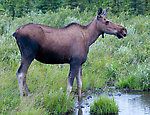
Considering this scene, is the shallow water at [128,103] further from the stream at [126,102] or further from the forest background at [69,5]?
the forest background at [69,5]

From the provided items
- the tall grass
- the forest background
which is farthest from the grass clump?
the forest background

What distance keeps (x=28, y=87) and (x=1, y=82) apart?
1064mm

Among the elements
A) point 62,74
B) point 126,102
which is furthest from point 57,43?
point 126,102

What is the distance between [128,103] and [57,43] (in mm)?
2626

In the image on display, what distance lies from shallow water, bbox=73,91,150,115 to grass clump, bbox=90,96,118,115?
15cm

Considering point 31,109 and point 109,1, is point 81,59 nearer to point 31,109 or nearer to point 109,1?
point 31,109

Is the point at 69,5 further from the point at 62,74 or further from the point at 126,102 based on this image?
the point at 126,102

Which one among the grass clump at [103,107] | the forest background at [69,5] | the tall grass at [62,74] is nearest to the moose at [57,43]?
the tall grass at [62,74]

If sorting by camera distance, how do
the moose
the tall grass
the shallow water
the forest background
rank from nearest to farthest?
1. the tall grass
2. the moose
3. the shallow water
4. the forest background

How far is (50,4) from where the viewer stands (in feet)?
89.5

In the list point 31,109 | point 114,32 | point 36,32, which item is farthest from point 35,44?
point 114,32

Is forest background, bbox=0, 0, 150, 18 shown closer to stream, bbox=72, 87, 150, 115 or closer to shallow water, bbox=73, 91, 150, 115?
stream, bbox=72, 87, 150, 115

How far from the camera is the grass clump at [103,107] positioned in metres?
7.10

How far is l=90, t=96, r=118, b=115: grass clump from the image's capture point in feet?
23.3
